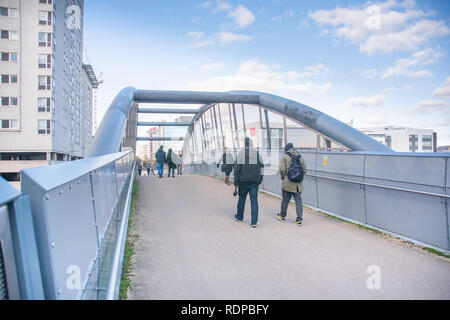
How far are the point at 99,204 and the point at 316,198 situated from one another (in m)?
6.92

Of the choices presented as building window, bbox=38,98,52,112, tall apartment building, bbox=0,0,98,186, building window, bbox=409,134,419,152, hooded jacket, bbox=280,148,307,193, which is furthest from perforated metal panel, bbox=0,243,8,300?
building window, bbox=409,134,419,152

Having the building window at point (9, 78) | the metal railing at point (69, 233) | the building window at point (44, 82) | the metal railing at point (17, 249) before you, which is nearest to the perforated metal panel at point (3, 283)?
the metal railing at point (17, 249)

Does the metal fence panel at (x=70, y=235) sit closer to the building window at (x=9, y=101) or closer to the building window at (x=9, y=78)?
the building window at (x=9, y=78)

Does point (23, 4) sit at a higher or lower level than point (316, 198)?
higher

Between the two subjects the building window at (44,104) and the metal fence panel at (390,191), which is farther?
the building window at (44,104)

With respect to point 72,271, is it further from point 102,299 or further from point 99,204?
point 99,204

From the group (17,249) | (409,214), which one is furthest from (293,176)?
(17,249)

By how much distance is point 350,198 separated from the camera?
7977mm

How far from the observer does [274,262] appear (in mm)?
4965

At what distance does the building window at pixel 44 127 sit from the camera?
3831 centimetres

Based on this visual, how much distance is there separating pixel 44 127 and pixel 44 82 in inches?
208

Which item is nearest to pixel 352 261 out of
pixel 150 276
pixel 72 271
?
pixel 150 276

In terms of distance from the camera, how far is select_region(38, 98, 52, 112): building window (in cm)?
3975

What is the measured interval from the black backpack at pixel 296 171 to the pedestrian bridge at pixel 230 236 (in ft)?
3.31
